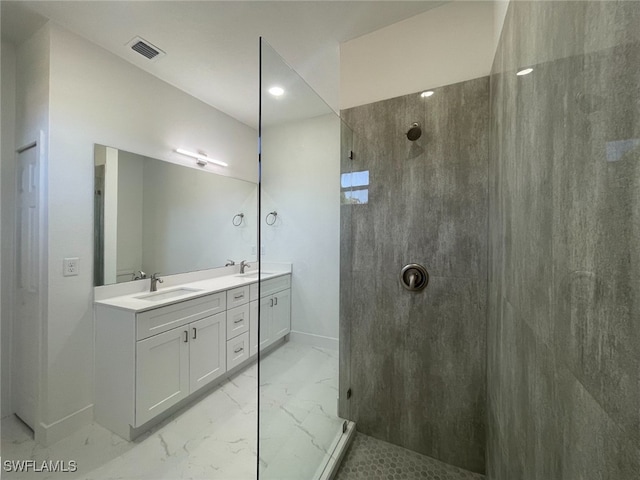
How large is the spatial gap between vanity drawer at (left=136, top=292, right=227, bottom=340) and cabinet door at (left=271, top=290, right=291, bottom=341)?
100cm

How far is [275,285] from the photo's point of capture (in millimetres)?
1372

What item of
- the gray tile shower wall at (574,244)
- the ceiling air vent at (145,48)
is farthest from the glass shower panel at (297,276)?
the ceiling air vent at (145,48)

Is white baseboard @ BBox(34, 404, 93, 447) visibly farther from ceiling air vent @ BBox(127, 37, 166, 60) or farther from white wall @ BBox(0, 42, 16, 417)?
ceiling air vent @ BBox(127, 37, 166, 60)

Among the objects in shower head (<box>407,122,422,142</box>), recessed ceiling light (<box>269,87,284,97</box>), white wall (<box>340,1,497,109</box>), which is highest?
white wall (<box>340,1,497,109</box>)

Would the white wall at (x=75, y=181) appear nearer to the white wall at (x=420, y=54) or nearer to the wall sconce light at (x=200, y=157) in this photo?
the wall sconce light at (x=200, y=157)

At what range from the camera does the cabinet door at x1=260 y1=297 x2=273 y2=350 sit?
3.91ft

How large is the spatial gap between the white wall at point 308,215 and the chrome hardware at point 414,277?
47 centimetres

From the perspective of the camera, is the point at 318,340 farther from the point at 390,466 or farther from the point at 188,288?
the point at 188,288

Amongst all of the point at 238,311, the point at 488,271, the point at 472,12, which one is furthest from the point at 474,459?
the point at 472,12

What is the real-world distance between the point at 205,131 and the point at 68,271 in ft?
5.99

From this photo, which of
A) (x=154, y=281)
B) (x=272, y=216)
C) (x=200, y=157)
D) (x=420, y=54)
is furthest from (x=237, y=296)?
(x=420, y=54)

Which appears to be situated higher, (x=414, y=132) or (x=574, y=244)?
(x=414, y=132)

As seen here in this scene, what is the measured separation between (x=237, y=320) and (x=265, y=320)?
140 centimetres

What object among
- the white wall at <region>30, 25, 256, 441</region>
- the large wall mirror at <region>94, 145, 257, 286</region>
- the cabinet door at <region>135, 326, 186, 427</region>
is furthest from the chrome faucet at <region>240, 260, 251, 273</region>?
the white wall at <region>30, 25, 256, 441</region>
